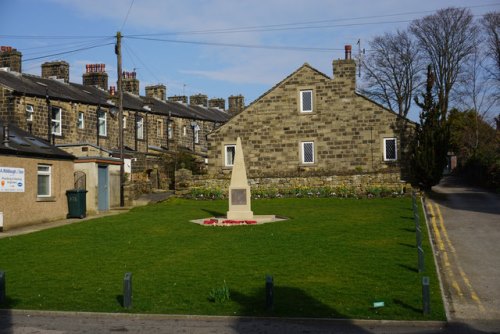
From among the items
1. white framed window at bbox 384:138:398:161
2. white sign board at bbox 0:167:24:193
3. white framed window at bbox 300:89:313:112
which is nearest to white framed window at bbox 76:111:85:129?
white framed window at bbox 300:89:313:112

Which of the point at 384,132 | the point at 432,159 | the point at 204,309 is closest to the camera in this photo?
the point at 204,309

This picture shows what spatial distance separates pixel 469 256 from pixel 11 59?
115 feet

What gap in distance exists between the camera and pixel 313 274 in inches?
557

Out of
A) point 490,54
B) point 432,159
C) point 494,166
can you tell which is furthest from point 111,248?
point 490,54

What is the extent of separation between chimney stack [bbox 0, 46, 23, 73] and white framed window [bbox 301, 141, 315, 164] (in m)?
20.0

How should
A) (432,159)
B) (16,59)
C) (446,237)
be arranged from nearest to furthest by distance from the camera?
1. (446,237)
2. (432,159)
3. (16,59)

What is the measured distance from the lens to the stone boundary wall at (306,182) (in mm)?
33156

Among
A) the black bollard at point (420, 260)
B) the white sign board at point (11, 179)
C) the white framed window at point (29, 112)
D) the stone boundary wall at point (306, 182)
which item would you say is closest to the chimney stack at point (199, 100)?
the white framed window at point (29, 112)

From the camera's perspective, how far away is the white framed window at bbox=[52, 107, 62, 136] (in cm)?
4041

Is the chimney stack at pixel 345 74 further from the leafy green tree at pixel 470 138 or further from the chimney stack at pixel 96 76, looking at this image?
the chimney stack at pixel 96 76

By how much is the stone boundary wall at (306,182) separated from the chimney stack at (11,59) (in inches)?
569

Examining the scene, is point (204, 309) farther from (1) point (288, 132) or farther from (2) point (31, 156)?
(1) point (288, 132)

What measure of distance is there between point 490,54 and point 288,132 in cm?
2363

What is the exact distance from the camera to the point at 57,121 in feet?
133
